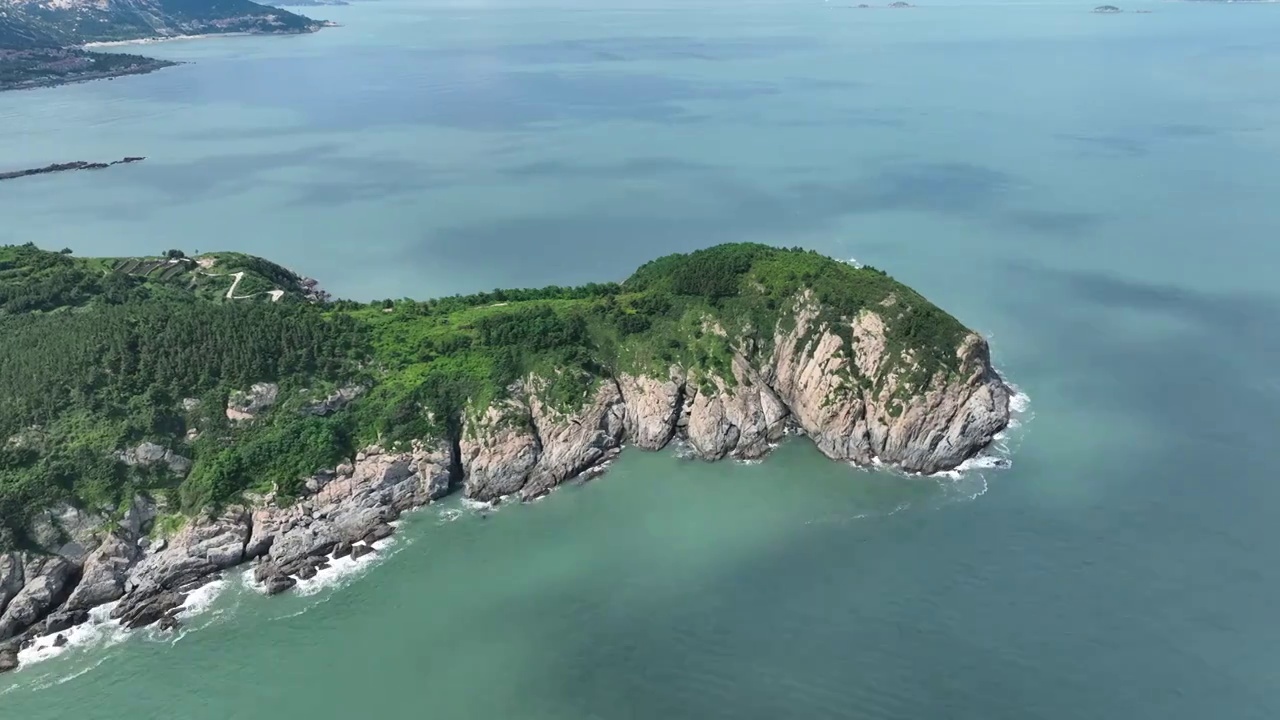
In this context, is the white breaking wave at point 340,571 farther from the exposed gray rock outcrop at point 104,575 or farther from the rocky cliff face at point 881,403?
the rocky cliff face at point 881,403

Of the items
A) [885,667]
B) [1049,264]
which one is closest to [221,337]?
[885,667]

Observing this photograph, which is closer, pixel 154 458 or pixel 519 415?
pixel 154 458

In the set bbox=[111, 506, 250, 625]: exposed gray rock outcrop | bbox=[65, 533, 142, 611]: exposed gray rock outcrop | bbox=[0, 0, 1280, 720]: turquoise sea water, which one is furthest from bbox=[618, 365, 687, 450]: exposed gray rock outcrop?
bbox=[65, 533, 142, 611]: exposed gray rock outcrop

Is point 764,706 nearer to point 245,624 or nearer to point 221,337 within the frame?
point 245,624

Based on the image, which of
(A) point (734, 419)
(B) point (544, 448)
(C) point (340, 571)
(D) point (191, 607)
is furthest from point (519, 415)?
(D) point (191, 607)

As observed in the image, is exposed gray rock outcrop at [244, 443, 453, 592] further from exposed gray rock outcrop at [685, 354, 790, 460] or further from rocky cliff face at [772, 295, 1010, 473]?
rocky cliff face at [772, 295, 1010, 473]

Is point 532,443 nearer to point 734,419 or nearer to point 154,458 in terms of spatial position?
point 734,419
